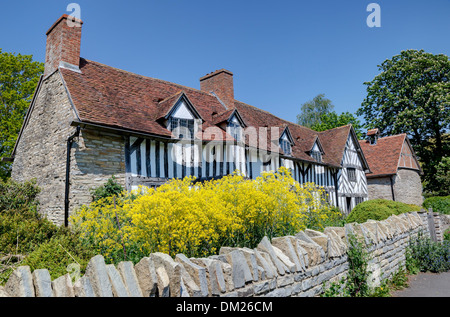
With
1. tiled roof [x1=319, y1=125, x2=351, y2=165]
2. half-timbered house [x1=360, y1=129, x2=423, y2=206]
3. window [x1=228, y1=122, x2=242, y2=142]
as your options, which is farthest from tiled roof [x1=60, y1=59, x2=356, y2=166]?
half-timbered house [x1=360, y1=129, x2=423, y2=206]

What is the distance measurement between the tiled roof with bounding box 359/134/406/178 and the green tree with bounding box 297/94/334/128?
30.8 feet

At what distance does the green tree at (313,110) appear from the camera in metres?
35.5

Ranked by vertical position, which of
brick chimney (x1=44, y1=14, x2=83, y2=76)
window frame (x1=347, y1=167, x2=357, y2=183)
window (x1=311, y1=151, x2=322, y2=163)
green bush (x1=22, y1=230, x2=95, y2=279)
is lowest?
green bush (x1=22, y1=230, x2=95, y2=279)

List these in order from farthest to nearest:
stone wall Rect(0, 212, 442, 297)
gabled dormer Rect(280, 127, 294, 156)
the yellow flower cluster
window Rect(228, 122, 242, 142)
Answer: gabled dormer Rect(280, 127, 294, 156), window Rect(228, 122, 242, 142), the yellow flower cluster, stone wall Rect(0, 212, 442, 297)

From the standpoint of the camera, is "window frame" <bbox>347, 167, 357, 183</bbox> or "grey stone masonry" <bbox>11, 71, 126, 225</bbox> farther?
"window frame" <bbox>347, 167, 357, 183</bbox>

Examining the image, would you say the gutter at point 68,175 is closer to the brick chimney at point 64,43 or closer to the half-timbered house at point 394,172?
the brick chimney at point 64,43

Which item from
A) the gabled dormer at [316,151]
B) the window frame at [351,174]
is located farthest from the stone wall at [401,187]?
the gabled dormer at [316,151]


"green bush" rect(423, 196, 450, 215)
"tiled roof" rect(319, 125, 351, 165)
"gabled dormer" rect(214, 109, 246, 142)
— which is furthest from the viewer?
"tiled roof" rect(319, 125, 351, 165)

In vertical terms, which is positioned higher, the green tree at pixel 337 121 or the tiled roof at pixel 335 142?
the green tree at pixel 337 121

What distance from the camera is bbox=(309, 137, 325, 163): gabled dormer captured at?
60.4 feet

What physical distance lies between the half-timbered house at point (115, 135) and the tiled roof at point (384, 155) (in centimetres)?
1184

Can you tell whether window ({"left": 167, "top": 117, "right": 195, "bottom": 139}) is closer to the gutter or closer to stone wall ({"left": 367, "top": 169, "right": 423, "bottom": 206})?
the gutter

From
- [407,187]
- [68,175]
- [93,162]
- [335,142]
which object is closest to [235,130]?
[93,162]
